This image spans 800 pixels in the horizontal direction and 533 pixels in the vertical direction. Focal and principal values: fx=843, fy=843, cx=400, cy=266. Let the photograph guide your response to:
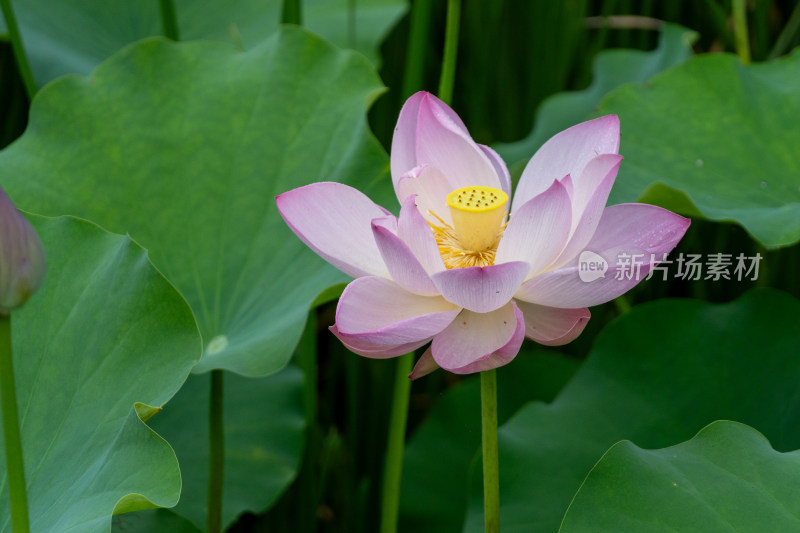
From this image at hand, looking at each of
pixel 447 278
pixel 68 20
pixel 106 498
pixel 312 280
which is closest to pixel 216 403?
pixel 312 280

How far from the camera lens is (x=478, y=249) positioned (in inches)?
26.5

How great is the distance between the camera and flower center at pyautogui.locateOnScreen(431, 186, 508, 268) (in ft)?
2.10

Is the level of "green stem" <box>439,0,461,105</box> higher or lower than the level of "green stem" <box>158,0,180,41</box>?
higher

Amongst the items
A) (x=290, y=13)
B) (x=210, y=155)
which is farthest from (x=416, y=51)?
(x=210, y=155)

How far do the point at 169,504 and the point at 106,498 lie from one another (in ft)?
0.20

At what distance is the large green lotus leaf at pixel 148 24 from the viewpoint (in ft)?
4.33

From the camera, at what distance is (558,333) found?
0.62 meters

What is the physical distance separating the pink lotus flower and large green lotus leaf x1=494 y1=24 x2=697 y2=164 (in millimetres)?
597

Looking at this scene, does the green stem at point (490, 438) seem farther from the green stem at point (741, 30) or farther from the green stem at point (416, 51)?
the green stem at point (741, 30)

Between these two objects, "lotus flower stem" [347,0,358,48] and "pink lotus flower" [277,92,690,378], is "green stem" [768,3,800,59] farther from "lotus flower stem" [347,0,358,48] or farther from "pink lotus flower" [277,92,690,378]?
"pink lotus flower" [277,92,690,378]

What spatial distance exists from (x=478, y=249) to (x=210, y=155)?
47 centimetres

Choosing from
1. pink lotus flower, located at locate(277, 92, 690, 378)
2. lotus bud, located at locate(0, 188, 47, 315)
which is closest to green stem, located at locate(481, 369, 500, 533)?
pink lotus flower, located at locate(277, 92, 690, 378)

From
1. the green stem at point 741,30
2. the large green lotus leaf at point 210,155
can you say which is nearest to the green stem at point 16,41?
the large green lotus leaf at point 210,155

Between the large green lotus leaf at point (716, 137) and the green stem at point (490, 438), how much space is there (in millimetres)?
382
